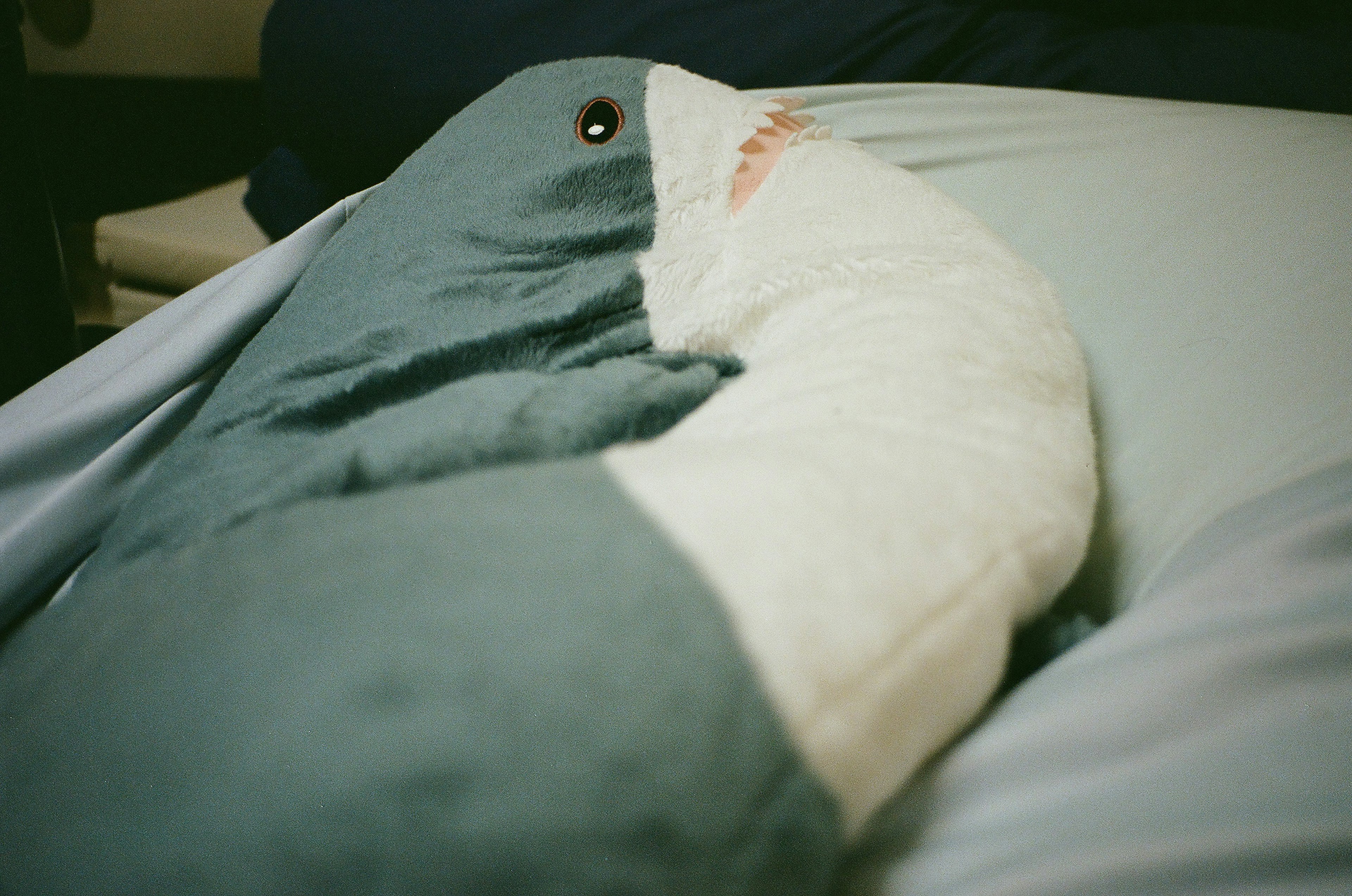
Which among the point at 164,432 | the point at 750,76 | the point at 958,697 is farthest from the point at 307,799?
the point at 750,76

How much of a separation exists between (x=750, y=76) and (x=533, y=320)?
0.58 metres

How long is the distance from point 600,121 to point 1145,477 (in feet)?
1.43

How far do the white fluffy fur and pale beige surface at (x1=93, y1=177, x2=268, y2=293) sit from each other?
0.96 meters

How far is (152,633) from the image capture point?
9.8 inches

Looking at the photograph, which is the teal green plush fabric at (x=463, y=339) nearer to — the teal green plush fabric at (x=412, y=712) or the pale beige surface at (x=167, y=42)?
the teal green plush fabric at (x=412, y=712)

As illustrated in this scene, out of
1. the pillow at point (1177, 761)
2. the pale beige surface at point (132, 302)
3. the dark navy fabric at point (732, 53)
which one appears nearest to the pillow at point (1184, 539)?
the pillow at point (1177, 761)

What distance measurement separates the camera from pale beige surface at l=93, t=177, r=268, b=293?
114 cm

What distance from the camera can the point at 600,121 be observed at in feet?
1.78

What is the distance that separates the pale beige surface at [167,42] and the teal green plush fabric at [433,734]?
1.99 m

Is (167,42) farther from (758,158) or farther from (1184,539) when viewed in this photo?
(1184,539)

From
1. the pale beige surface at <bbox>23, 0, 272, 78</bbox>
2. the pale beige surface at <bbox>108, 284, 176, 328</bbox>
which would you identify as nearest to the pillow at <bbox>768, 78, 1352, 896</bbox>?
the pale beige surface at <bbox>108, 284, 176, 328</bbox>

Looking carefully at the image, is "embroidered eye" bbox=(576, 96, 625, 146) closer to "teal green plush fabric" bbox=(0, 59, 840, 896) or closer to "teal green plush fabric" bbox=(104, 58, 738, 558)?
"teal green plush fabric" bbox=(104, 58, 738, 558)

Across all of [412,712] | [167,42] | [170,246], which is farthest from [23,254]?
[167,42]

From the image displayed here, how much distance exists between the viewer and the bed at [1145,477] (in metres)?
0.26
